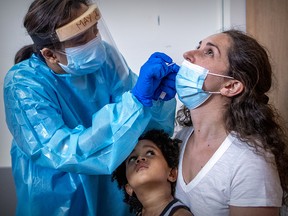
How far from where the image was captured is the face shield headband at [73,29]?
1021 millimetres

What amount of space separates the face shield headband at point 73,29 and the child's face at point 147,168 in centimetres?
51

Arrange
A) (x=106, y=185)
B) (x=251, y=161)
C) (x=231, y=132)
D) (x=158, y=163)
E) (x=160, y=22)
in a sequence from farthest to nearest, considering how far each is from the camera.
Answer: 1. (x=160, y=22)
2. (x=106, y=185)
3. (x=158, y=163)
4. (x=231, y=132)
5. (x=251, y=161)

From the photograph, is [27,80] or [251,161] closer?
[251,161]

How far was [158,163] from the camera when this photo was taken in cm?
111

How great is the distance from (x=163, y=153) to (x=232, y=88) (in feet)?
1.27

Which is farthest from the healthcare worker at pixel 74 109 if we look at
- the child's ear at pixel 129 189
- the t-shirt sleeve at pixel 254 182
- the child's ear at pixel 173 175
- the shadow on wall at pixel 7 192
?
the shadow on wall at pixel 7 192

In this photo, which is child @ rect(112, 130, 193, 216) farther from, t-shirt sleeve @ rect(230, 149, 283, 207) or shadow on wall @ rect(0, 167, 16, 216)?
shadow on wall @ rect(0, 167, 16, 216)

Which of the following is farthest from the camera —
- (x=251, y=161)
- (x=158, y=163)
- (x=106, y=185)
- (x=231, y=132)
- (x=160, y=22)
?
(x=160, y=22)

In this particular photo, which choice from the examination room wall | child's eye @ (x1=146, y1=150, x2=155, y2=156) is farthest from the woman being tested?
the examination room wall

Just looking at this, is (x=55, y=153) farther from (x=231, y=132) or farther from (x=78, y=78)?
(x=231, y=132)

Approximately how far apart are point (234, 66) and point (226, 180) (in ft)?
1.31

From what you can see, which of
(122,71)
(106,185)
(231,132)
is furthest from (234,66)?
(106,185)

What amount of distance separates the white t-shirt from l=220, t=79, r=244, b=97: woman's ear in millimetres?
155

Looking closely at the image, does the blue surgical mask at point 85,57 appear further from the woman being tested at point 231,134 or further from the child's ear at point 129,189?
the child's ear at point 129,189
